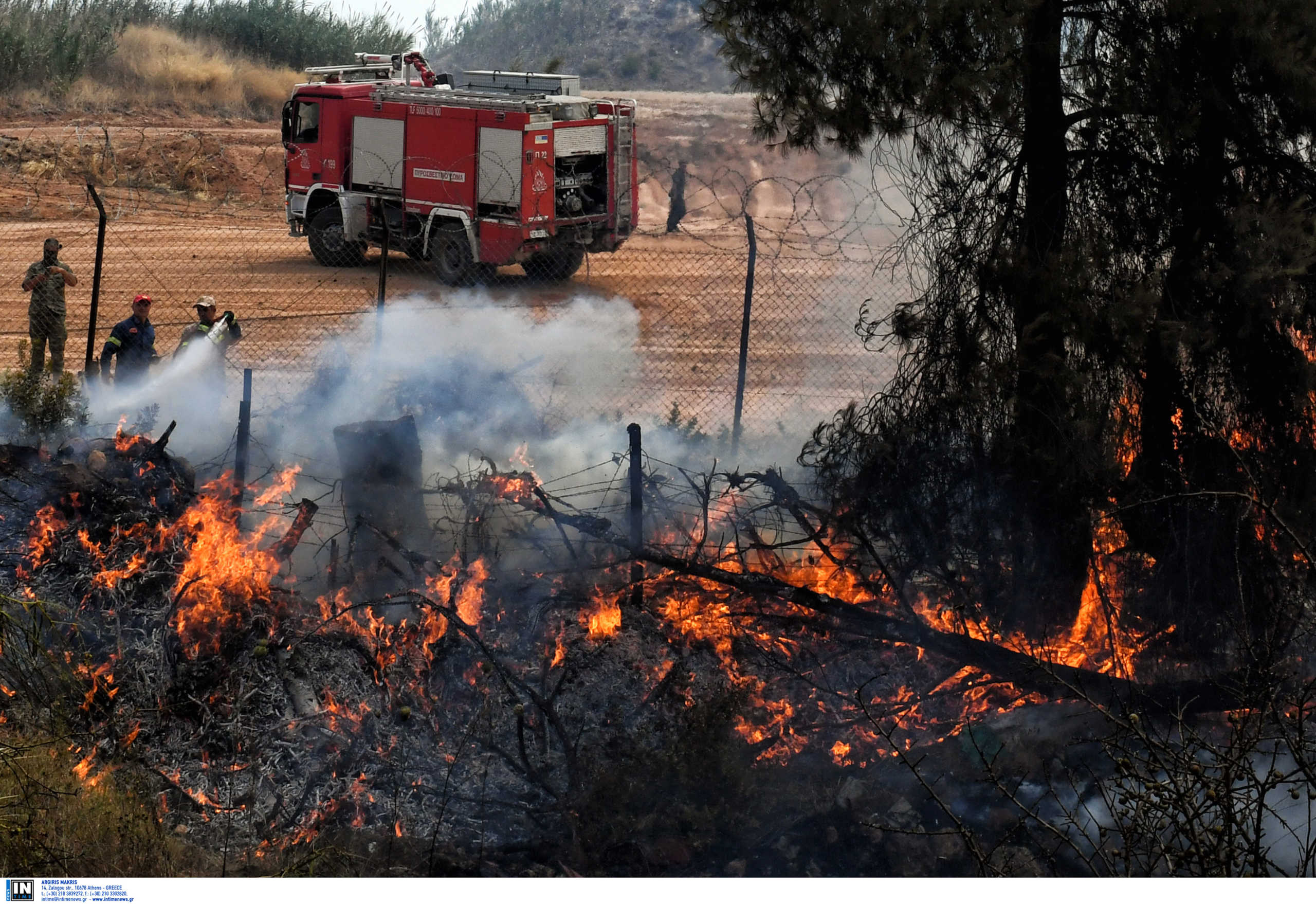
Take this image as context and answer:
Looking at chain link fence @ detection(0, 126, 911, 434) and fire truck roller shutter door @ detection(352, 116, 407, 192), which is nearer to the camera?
chain link fence @ detection(0, 126, 911, 434)

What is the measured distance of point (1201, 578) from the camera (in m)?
6.11

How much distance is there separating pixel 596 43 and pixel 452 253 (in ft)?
88.8

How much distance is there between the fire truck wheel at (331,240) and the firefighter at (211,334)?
7.60 meters

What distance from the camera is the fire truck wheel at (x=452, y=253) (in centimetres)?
1561

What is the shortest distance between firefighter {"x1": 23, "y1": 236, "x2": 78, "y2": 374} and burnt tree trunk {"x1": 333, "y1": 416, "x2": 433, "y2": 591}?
4.51 m

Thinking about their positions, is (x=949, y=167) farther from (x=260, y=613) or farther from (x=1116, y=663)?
(x=260, y=613)

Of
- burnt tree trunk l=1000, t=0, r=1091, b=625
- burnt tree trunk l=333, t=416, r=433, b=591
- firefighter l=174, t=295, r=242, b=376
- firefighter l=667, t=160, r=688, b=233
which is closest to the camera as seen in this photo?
burnt tree trunk l=1000, t=0, r=1091, b=625

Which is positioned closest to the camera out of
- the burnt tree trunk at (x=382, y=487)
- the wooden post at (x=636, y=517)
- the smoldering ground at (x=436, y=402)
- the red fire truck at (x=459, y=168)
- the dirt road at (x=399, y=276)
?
the wooden post at (x=636, y=517)

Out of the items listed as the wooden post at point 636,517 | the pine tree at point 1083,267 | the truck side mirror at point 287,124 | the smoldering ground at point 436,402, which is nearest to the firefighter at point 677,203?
the truck side mirror at point 287,124

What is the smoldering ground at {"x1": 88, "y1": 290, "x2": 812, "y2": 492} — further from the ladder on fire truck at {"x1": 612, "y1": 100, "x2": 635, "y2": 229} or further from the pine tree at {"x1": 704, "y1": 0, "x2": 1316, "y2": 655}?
the ladder on fire truck at {"x1": 612, "y1": 100, "x2": 635, "y2": 229}

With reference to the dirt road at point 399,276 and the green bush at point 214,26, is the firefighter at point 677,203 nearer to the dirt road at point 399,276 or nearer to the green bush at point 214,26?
the dirt road at point 399,276

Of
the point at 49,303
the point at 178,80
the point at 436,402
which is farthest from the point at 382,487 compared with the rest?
the point at 178,80

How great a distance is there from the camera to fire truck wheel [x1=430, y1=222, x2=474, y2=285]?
15.6 meters

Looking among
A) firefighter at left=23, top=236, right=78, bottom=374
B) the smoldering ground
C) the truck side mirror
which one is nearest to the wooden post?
the smoldering ground
